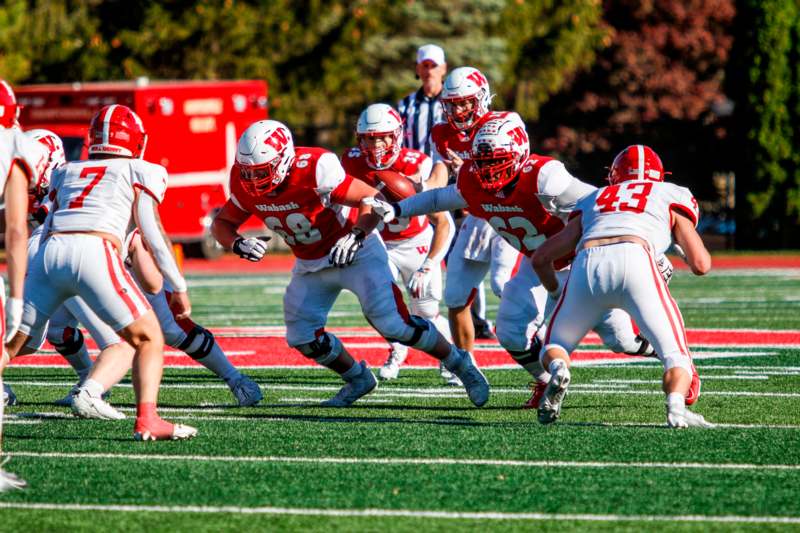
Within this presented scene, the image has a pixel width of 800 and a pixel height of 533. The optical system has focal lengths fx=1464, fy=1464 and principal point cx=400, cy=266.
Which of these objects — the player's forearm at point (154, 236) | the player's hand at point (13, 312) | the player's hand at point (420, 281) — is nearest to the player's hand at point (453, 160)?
the player's hand at point (420, 281)

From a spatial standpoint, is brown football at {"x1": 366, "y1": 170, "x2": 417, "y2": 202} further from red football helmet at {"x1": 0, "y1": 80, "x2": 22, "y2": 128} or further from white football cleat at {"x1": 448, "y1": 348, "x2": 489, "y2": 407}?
red football helmet at {"x1": 0, "y1": 80, "x2": 22, "y2": 128}

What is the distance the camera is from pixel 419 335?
772cm

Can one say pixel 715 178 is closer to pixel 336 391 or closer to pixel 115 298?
pixel 336 391

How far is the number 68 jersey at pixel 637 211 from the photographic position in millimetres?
6793

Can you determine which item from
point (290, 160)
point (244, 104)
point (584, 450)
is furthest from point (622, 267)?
point (244, 104)

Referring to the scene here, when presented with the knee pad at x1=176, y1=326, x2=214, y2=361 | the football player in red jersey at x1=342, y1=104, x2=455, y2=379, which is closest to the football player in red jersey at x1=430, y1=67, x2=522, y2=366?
the football player in red jersey at x1=342, y1=104, x2=455, y2=379

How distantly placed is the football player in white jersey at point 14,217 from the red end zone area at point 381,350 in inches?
179

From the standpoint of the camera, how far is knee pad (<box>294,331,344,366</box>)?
310 inches

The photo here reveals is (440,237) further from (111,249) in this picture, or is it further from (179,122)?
(179,122)

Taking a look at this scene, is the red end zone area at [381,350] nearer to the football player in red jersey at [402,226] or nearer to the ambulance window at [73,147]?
the football player in red jersey at [402,226]

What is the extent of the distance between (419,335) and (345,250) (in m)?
0.64

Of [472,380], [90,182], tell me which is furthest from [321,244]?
[90,182]

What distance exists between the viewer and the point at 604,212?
22.6 ft

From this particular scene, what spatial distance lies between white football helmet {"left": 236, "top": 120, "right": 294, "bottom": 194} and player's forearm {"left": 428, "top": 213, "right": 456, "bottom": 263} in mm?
1648
